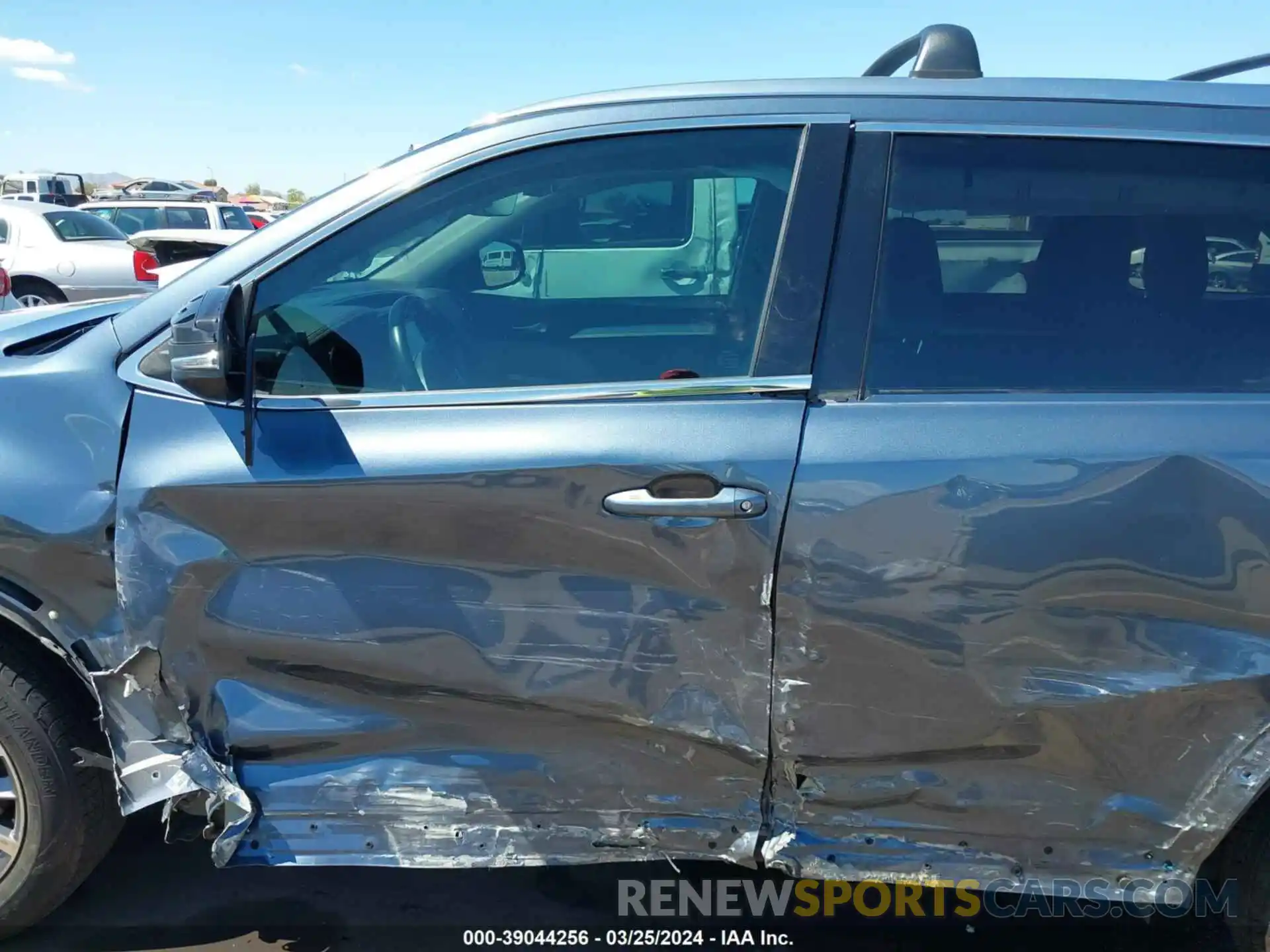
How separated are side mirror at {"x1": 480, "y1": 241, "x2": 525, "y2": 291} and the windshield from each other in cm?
1099

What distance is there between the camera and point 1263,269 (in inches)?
79.7

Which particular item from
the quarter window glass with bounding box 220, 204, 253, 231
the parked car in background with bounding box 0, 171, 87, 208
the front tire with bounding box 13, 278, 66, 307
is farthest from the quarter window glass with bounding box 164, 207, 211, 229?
the parked car in background with bounding box 0, 171, 87, 208

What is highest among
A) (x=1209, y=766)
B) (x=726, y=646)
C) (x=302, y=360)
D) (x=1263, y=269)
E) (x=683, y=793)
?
(x=1263, y=269)

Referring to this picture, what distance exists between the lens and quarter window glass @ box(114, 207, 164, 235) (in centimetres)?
1683

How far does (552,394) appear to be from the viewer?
2.01 metres

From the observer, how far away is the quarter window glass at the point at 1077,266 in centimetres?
196

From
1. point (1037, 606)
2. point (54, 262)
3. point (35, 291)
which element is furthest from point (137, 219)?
point (1037, 606)

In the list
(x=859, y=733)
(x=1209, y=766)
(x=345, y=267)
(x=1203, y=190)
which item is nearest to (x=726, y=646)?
(x=859, y=733)

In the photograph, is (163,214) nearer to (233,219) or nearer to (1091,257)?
(233,219)

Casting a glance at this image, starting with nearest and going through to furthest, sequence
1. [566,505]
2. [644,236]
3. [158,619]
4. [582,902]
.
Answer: [566,505] < [158,619] < [644,236] < [582,902]

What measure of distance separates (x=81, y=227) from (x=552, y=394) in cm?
1184

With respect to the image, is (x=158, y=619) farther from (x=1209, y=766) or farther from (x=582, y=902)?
(x=1209, y=766)

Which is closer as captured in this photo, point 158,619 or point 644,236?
point 158,619

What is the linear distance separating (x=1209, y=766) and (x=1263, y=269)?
1026mm
